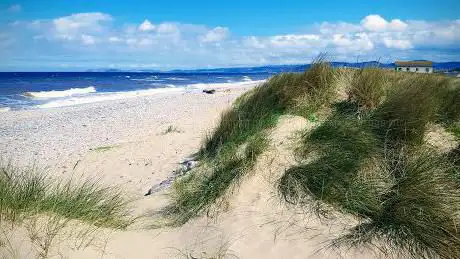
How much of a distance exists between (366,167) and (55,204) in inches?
132

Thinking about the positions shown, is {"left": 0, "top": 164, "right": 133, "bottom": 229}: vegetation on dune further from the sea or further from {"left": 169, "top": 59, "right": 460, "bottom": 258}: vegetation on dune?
the sea

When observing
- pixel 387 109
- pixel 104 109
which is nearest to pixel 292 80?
pixel 387 109

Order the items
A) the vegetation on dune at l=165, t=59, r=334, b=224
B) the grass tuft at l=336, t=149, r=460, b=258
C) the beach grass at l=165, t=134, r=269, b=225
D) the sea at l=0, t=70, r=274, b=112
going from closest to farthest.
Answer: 1. the grass tuft at l=336, t=149, r=460, b=258
2. the beach grass at l=165, t=134, r=269, b=225
3. the vegetation on dune at l=165, t=59, r=334, b=224
4. the sea at l=0, t=70, r=274, b=112

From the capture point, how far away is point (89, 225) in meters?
3.81

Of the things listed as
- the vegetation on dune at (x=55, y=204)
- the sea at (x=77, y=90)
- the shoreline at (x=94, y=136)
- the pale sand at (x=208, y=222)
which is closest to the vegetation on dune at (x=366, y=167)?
the pale sand at (x=208, y=222)

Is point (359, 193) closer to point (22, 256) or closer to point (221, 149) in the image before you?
point (221, 149)

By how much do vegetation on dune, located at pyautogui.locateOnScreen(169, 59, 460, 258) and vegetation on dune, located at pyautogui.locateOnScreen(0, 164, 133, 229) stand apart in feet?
2.38

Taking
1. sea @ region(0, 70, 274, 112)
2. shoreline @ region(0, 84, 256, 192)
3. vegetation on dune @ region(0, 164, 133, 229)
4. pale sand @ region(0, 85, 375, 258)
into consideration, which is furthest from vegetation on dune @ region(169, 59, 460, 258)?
sea @ region(0, 70, 274, 112)

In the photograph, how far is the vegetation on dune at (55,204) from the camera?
138 inches

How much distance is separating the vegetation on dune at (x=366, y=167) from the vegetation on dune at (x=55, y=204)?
2.38 ft

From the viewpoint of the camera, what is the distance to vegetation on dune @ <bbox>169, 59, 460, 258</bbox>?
11.5 ft

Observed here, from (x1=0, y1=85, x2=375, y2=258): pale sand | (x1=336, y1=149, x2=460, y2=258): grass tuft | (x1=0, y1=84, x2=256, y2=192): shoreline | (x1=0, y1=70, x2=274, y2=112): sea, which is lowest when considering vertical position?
(x1=0, y1=70, x2=274, y2=112): sea

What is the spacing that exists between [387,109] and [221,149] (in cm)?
242

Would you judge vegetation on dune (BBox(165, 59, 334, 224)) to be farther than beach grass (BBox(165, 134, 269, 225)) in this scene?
Yes
